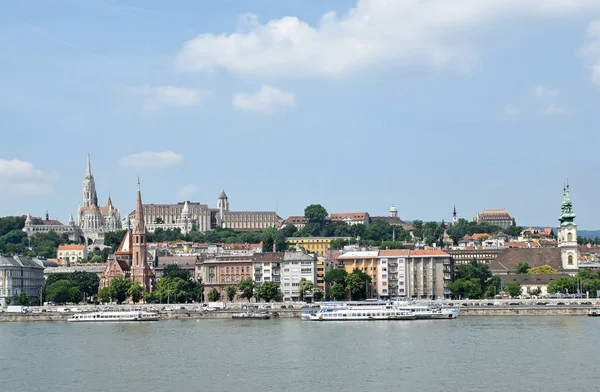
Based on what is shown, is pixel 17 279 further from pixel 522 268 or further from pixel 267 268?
pixel 522 268

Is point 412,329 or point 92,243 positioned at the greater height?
point 92,243

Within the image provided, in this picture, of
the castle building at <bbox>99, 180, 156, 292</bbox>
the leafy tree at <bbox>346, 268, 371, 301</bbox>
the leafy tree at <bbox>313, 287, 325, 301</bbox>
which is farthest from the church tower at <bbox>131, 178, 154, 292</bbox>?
the leafy tree at <bbox>346, 268, 371, 301</bbox>

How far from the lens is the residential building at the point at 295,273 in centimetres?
10781

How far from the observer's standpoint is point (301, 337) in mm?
62688

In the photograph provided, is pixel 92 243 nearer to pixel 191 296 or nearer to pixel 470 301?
pixel 191 296

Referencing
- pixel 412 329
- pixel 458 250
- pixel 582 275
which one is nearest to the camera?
pixel 412 329

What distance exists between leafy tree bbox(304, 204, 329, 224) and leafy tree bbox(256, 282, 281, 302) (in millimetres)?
78021

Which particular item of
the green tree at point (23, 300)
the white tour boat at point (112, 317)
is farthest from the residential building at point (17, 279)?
the white tour boat at point (112, 317)

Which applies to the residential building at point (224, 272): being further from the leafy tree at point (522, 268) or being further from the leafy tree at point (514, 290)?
the leafy tree at point (522, 268)

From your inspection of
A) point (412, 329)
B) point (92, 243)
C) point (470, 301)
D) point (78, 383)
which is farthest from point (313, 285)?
point (92, 243)

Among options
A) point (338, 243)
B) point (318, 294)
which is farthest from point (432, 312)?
point (338, 243)

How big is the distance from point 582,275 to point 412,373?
212 feet

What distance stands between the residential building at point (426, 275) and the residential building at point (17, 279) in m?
36.7

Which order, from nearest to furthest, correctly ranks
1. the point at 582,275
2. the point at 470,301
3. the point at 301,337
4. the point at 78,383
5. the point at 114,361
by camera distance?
the point at 78,383 → the point at 114,361 → the point at 301,337 → the point at 470,301 → the point at 582,275
